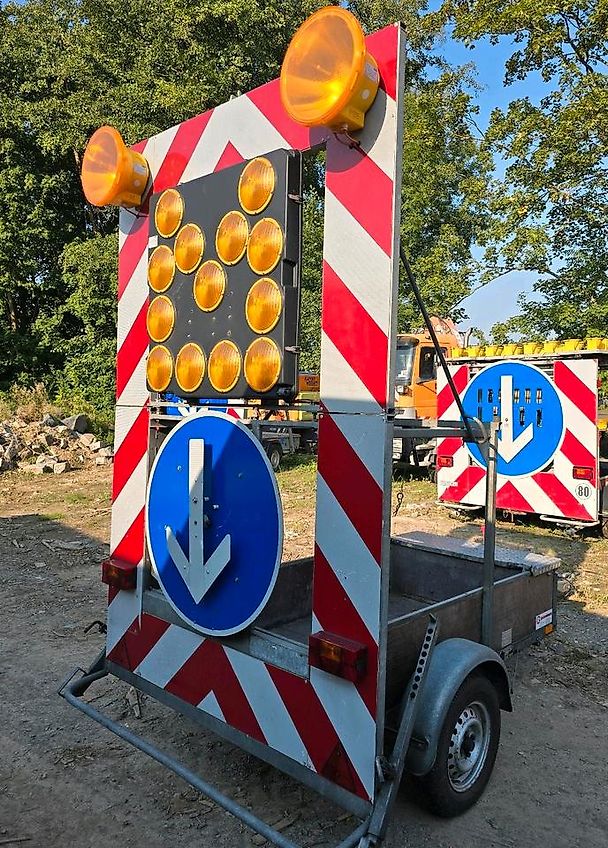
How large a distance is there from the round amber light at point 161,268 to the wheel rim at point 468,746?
7.19ft

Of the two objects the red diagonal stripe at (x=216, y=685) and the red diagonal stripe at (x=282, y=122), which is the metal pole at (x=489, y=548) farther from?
the red diagonal stripe at (x=282, y=122)

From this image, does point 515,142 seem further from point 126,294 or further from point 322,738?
point 322,738

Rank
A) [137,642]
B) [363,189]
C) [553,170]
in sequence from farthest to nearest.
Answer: [553,170] < [137,642] < [363,189]

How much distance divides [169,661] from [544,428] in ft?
18.7

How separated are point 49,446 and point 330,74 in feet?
43.2

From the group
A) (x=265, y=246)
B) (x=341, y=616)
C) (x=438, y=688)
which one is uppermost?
(x=265, y=246)

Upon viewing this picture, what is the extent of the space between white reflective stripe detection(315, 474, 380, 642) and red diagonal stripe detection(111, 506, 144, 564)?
1.12 m

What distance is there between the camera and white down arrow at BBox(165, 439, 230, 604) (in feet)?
8.65

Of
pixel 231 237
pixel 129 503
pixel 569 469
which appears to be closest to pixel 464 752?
pixel 129 503

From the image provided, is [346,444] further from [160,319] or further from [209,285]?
[160,319]

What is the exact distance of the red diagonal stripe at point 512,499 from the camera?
25.2ft

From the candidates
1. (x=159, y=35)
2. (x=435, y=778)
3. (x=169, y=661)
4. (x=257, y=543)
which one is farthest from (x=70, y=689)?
(x=159, y=35)

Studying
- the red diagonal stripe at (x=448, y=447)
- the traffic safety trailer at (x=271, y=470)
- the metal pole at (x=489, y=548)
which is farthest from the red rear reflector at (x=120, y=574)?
the red diagonal stripe at (x=448, y=447)

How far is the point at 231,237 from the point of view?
8.39 feet
